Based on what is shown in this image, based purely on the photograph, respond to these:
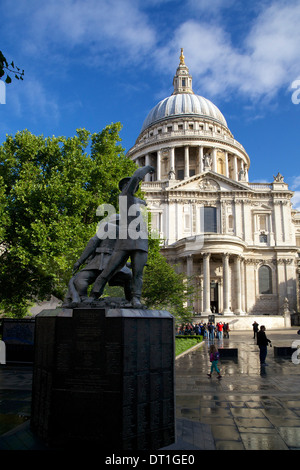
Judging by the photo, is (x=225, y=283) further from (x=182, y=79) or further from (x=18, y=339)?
(x=182, y=79)

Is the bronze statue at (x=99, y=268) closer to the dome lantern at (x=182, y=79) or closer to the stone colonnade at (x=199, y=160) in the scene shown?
the stone colonnade at (x=199, y=160)

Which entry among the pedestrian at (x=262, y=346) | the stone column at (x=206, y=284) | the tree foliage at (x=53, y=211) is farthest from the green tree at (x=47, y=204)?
the stone column at (x=206, y=284)

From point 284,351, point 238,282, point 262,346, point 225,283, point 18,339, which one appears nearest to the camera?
point 262,346

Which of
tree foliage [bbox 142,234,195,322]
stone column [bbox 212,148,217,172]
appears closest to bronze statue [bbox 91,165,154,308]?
tree foliage [bbox 142,234,195,322]

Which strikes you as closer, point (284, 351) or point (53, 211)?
point (284, 351)

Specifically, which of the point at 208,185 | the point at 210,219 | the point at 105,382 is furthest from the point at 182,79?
the point at 105,382

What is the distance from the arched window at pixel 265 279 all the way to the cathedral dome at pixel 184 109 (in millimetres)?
35362

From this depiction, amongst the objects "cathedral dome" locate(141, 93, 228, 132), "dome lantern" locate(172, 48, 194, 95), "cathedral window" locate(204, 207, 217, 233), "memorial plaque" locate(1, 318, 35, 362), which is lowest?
"memorial plaque" locate(1, 318, 35, 362)

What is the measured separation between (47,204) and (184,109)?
58803 millimetres

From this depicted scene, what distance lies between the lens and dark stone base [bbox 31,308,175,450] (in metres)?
5.01

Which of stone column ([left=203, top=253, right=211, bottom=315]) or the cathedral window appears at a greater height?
the cathedral window

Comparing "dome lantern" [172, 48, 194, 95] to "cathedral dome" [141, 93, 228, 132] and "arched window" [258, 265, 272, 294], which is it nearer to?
"cathedral dome" [141, 93, 228, 132]

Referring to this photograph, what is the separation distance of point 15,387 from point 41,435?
5.61 m

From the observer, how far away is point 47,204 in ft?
63.1
